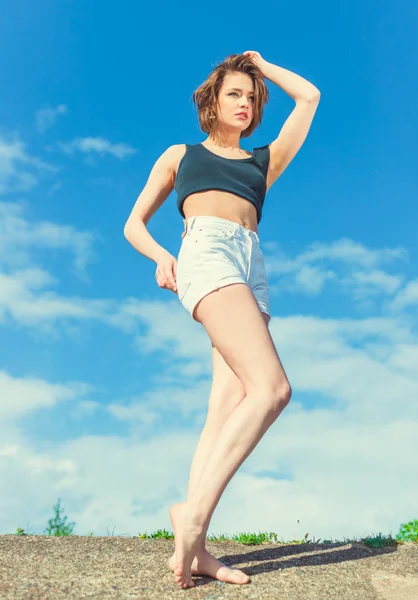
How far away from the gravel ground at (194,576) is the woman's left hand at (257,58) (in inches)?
159

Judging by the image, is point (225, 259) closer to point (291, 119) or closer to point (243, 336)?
point (243, 336)

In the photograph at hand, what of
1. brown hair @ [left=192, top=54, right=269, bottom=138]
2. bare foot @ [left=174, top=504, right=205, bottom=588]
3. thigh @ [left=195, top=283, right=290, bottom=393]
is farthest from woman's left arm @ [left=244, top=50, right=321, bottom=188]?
bare foot @ [left=174, top=504, right=205, bottom=588]

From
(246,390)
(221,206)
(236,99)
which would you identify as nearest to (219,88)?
(236,99)

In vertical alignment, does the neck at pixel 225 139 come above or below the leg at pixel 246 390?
above

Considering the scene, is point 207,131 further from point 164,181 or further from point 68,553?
point 68,553

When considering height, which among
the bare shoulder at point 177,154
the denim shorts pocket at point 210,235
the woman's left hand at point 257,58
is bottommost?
the denim shorts pocket at point 210,235

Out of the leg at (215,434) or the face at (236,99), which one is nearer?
the leg at (215,434)

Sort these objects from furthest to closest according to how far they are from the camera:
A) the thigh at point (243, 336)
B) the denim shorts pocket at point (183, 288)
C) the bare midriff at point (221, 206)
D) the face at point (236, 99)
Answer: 1. the face at point (236, 99)
2. the bare midriff at point (221, 206)
3. the denim shorts pocket at point (183, 288)
4. the thigh at point (243, 336)

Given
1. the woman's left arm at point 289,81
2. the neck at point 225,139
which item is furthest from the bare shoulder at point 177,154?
the woman's left arm at point 289,81

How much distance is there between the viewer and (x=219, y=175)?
4.62 m

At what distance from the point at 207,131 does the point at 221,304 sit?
1.87 meters

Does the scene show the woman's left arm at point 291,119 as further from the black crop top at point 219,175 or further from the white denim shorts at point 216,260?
the white denim shorts at point 216,260

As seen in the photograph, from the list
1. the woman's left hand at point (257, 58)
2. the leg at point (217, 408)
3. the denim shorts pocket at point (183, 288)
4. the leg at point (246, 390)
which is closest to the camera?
the leg at point (246, 390)

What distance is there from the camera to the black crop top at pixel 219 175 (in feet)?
15.1
